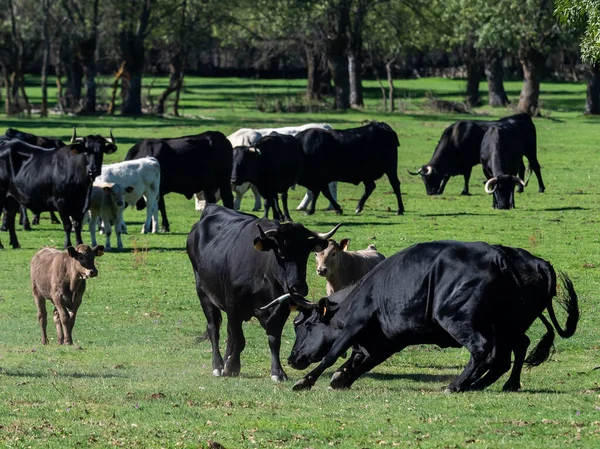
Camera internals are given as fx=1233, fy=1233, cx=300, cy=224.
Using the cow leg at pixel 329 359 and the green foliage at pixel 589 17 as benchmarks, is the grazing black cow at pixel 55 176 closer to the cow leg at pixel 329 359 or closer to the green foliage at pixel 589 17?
the green foliage at pixel 589 17

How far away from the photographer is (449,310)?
11.5m

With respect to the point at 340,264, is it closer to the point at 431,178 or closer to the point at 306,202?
the point at 306,202

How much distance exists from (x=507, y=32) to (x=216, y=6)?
739 inches

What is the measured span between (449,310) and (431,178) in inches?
946

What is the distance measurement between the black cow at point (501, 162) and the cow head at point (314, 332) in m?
19.0

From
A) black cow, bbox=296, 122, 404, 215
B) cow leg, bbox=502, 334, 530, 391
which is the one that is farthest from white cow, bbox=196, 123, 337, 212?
cow leg, bbox=502, 334, 530, 391

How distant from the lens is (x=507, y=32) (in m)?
57.7

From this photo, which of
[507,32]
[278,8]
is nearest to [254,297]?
[507,32]

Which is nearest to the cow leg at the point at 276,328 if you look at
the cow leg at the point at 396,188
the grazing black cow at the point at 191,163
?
the grazing black cow at the point at 191,163

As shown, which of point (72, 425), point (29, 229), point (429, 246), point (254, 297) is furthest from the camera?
point (29, 229)

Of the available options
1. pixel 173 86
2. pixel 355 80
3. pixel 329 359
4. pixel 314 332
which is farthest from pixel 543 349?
pixel 355 80

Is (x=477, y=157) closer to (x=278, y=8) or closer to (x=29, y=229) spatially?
(x=29, y=229)

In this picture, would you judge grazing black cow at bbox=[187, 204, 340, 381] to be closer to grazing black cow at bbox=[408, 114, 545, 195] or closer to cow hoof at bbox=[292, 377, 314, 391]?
cow hoof at bbox=[292, 377, 314, 391]

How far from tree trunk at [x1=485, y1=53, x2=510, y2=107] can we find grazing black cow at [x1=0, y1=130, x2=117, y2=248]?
49164 millimetres
